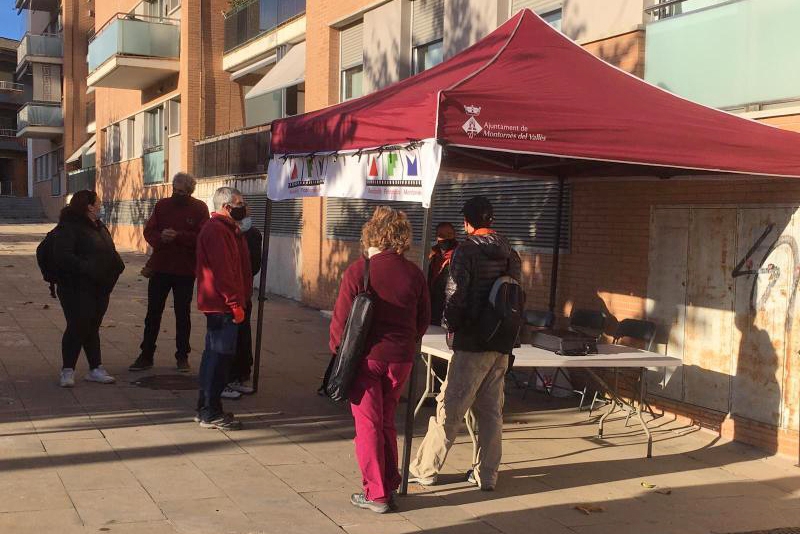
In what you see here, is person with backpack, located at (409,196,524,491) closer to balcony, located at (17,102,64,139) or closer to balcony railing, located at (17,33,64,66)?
balcony, located at (17,102,64,139)

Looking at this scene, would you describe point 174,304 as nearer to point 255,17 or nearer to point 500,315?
point 500,315

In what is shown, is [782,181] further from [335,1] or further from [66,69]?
[66,69]

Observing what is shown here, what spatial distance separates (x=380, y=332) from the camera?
5.36m

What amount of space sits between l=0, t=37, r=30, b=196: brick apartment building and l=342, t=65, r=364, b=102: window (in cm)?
4687

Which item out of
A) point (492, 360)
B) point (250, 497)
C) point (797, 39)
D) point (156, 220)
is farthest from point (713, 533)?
point (156, 220)

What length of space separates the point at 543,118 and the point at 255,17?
15.4 meters

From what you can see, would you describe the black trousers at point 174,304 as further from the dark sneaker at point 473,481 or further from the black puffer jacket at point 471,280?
the black puffer jacket at point 471,280

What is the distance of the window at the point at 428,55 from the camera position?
42.1 feet

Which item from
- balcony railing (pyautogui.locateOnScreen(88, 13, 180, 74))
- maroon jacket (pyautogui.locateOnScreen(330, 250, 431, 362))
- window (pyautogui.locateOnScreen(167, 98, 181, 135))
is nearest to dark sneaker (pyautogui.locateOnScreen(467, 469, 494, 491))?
maroon jacket (pyautogui.locateOnScreen(330, 250, 431, 362))

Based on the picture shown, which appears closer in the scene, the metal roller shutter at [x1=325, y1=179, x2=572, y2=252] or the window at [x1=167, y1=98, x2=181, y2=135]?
the metal roller shutter at [x1=325, y1=179, x2=572, y2=252]

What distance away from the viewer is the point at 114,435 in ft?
22.5

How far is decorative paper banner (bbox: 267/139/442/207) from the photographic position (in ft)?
19.2

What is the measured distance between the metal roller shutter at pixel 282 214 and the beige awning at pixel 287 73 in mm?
2074

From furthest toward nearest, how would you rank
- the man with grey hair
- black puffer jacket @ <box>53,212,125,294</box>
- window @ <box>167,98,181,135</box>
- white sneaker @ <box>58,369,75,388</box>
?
window @ <box>167,98,181,135</box> → the man with grey hair → white sneaker @ <box>58,369,75,388</box> → black puffer jacket @ <box>53,212,125,294</box>
